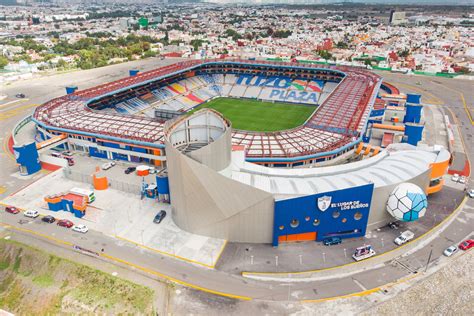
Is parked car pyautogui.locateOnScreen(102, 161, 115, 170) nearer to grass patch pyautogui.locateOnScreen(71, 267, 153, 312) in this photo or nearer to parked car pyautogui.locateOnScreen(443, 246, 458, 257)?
grass patch pyautogui.locateOnScreen(71, 267, 153, 312)

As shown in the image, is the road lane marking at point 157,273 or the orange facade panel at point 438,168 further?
the orange facade panel at point 438,168

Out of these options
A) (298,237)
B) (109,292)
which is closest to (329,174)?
(298,237)

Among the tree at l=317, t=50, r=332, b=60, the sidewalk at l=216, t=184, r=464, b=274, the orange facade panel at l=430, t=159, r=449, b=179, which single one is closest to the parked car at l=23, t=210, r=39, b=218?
the sidewalk at l=216, t=184, r=464, b=274

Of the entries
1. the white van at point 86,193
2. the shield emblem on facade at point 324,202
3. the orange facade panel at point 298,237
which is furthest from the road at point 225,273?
the shield emblem on facade at point 324,202

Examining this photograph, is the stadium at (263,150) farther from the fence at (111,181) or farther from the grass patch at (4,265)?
the grass patch at (4,265)

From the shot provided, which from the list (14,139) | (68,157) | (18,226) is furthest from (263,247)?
(14,139)

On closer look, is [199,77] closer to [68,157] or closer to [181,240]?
[68,157]
